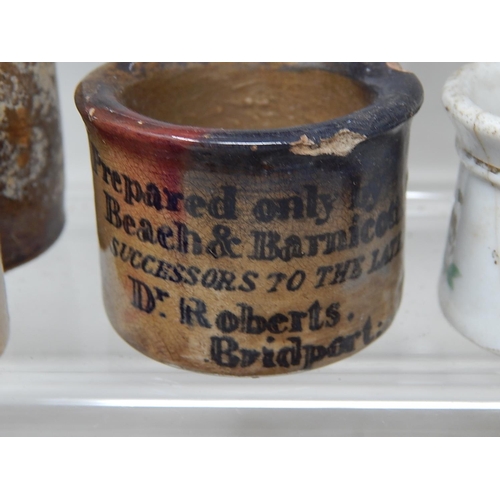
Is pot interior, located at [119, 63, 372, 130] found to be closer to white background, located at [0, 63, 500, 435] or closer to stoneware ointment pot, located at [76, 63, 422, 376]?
stoneware ointment pot, located at [76, 63, 422, 376]

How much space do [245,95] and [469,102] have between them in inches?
10.1

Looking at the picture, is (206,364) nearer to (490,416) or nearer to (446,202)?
(490,416)

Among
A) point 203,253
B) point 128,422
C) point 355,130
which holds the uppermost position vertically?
point 355,130

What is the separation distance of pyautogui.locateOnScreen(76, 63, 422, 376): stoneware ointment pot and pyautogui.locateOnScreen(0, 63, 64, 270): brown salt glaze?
3.9 inches

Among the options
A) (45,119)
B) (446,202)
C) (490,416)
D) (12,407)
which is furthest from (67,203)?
(490,416)

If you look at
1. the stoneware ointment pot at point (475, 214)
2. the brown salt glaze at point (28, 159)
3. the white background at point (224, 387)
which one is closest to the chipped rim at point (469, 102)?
the stoneware ointment pot at point (475, 214)

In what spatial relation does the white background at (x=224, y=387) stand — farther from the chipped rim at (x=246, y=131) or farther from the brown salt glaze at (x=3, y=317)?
the chipped rim at (x=246, y=131)

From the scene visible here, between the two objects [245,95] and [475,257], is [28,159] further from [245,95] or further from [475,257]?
[475,257]

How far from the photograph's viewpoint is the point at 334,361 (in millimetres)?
819

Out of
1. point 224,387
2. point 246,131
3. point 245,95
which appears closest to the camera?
point 246,131

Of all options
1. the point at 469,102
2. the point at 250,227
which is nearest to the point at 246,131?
the point at 250,227

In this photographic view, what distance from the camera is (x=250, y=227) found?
2.42 ft

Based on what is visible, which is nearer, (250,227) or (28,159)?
(250,227)

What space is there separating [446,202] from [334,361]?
386 millimetres
